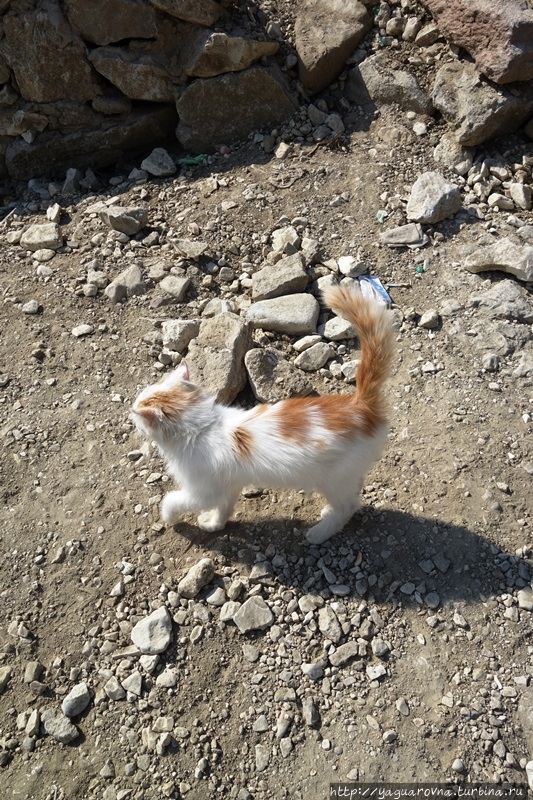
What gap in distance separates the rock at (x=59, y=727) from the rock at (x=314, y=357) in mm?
2659

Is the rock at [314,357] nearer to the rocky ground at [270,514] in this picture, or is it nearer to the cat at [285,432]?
the rocky ground at [270,514]

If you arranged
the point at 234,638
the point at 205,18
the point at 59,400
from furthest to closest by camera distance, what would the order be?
the point at 205,18 < the point at 59,400 < the point at 234,638

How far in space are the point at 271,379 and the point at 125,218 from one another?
6.96 ft

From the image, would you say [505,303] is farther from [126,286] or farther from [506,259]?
[126,286]

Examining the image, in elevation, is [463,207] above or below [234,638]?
above

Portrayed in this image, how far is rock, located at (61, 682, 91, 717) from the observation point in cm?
317

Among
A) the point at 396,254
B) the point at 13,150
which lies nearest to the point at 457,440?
the point at 396,254

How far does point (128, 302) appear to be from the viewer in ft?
16.1

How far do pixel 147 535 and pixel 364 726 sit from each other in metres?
1.62

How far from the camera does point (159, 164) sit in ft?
19.1

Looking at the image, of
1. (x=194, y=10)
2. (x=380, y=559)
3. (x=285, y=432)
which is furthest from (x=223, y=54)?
(x=380, y=559)

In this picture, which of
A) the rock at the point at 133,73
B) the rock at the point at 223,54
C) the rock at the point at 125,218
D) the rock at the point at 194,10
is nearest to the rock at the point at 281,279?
the rock at the point at 125,218

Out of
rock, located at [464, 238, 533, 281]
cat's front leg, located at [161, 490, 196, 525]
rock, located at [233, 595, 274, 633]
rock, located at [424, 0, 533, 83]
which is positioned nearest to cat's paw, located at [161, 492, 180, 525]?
cat's front leg, located at [161, 490, 196, 525]

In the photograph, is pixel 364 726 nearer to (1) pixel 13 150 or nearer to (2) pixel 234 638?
(2) pixel 234 638
